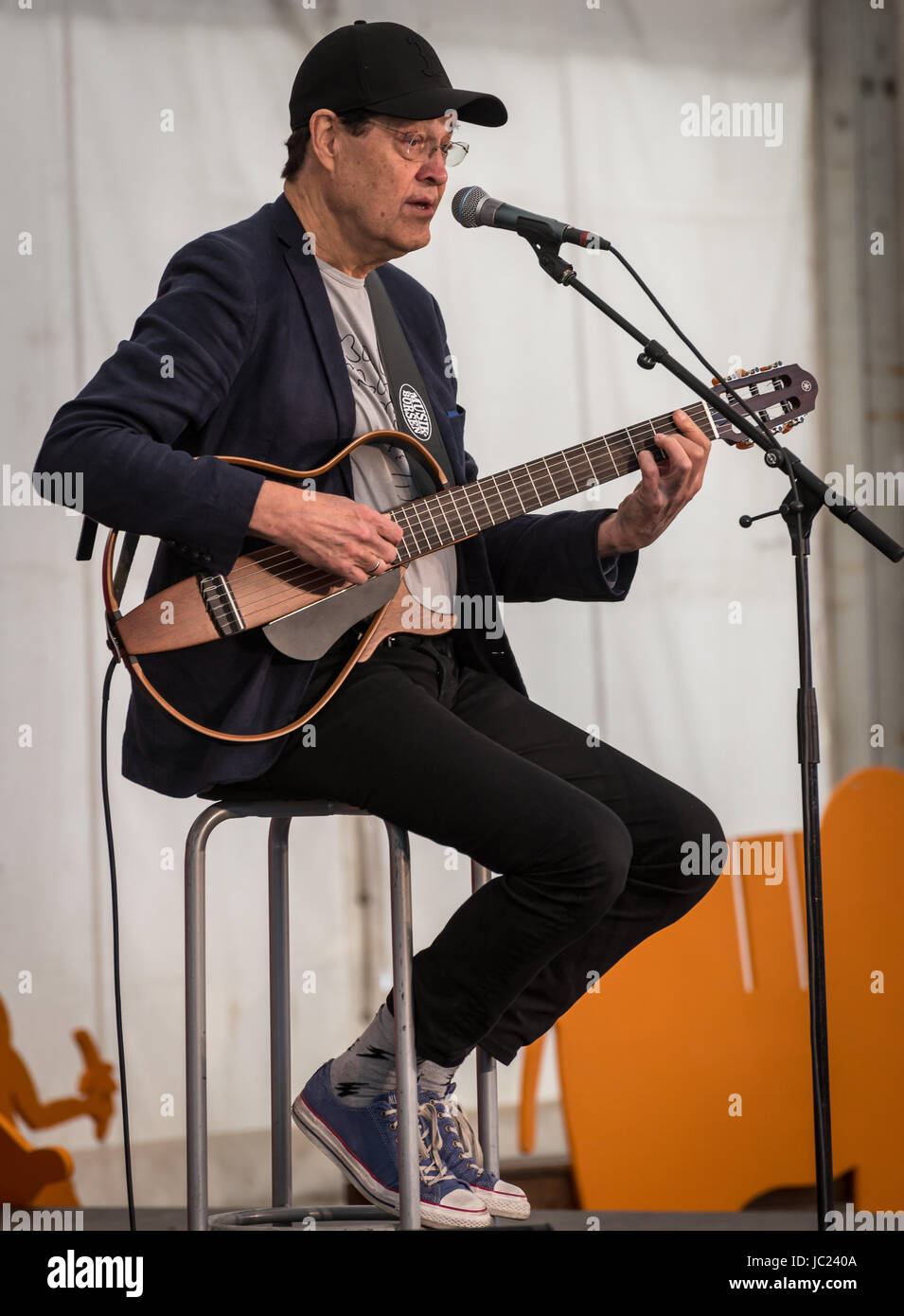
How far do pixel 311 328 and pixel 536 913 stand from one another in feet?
2.81

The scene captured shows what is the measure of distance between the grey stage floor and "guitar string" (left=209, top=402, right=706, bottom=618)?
1.03m


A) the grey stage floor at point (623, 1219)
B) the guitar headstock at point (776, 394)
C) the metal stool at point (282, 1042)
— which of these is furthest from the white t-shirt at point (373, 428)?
the grey stage floor at point (623, 1219)

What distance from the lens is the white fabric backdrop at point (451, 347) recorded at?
9.61 feet

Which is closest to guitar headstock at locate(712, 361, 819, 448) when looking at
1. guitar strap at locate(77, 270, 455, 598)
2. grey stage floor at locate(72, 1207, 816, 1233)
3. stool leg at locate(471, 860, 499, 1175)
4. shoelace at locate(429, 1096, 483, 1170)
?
guitar strap at locate(77, 270, 455, 598)

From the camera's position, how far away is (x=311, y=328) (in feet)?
6.05

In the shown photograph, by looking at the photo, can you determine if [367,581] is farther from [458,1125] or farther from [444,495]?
[458,1125]

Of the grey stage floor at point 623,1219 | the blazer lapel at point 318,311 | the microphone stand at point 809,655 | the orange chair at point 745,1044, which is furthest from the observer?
the orange chair at point 745,1044

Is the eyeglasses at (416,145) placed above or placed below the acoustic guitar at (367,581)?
above

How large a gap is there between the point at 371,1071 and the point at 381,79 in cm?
136

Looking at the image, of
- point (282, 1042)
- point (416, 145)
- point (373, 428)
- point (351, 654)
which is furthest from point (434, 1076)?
point (416, 145)

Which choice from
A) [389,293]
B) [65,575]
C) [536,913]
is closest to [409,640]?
[536,913]

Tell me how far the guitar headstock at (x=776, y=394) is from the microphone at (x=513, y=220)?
295mm

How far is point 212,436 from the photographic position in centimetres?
179

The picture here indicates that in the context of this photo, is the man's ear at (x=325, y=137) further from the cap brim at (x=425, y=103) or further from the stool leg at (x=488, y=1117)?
the stool leg at (x=488, y=1117)
